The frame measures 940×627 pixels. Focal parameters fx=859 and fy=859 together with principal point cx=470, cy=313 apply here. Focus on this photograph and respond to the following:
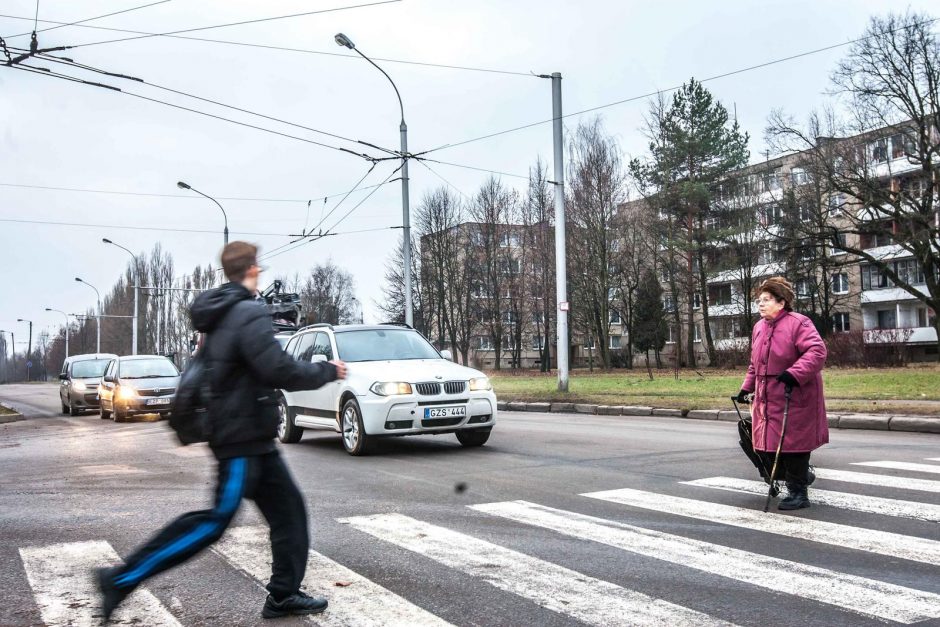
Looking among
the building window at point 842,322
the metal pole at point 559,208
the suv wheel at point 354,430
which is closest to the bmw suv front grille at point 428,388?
the suv wheel at point 354,430

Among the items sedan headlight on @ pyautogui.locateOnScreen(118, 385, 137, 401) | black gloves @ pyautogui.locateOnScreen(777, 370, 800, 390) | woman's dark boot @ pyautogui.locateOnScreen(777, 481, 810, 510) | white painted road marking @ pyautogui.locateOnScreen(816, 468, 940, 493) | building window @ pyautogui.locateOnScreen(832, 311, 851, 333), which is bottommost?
white painted road marking @ pyautogui.locateOnScreen(816, 468, 940, 493)

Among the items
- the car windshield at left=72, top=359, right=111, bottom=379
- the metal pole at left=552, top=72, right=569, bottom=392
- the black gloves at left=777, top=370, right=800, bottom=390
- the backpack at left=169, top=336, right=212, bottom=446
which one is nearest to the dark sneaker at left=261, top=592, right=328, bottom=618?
the backpack at left=169, top=336, right=212, bottom=446

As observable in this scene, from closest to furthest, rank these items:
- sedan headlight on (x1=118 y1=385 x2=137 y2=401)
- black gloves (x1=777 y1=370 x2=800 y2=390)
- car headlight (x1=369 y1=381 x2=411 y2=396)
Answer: black gloves (x1=777 y1=370 x2=800 y2=390) < car headlight (x1=369 y1=381 x2=411 y2=396) < sedan headlight on (x1=118 y1=385 x2=137 y2=401)

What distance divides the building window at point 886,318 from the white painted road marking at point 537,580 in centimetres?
6521

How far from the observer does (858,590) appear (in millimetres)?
4324

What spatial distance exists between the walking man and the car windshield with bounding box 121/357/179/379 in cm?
1858

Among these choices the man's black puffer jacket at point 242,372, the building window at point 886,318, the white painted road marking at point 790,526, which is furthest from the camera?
the building window at point 886,318

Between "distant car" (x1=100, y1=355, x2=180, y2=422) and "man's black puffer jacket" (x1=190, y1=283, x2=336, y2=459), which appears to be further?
"distant car" (x1=100, y1=355, x2=180, y2=422)

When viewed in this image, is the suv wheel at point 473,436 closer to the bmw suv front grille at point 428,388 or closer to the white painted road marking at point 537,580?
the bmw suv front grille at point 428,388

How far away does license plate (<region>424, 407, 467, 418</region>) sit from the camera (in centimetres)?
1038

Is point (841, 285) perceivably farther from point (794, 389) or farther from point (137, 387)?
point (794, 389)

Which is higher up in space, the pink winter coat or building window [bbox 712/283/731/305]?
building window [bbox 712/283/731/305]

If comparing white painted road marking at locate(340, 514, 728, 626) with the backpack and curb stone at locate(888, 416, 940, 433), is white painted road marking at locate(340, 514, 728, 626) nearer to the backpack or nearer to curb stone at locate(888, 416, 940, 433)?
the backpack

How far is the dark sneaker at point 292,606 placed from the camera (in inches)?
159
